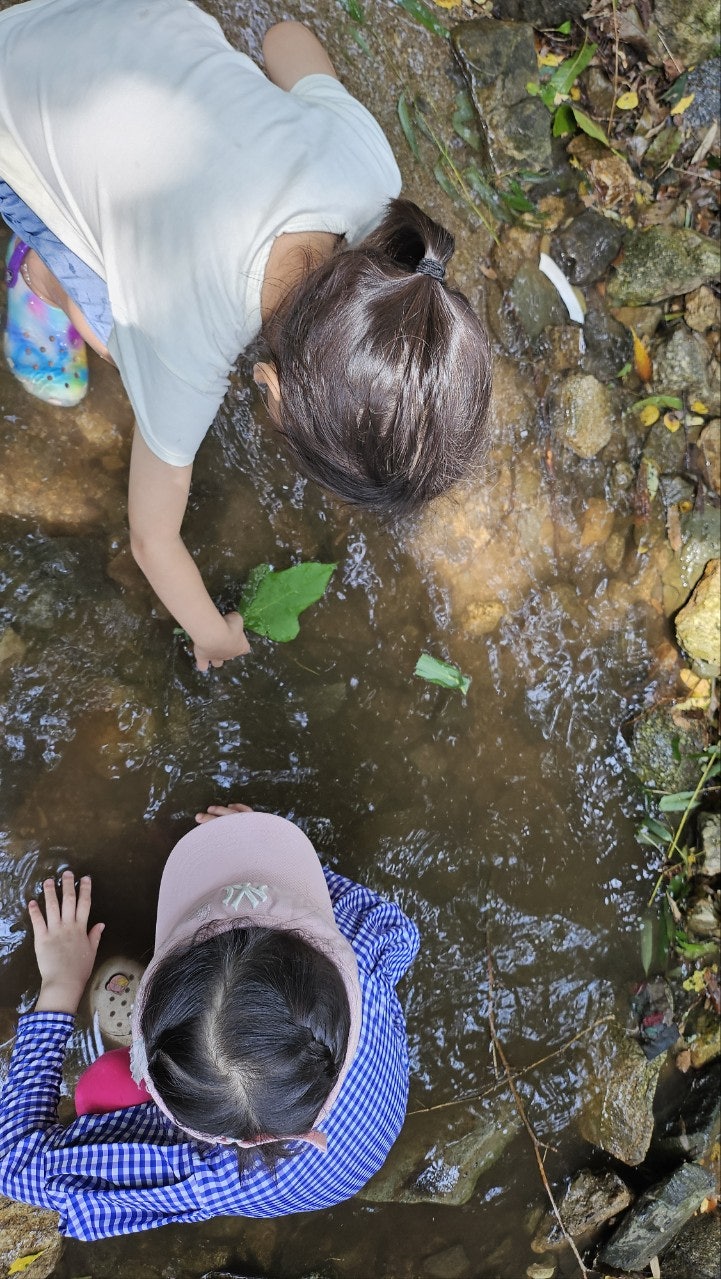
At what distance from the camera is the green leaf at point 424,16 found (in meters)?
2.26

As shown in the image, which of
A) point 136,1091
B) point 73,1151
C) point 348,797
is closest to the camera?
point 73,1151

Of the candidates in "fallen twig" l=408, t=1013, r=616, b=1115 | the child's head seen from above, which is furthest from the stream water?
the child's head seen from above

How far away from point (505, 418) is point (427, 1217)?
222cm

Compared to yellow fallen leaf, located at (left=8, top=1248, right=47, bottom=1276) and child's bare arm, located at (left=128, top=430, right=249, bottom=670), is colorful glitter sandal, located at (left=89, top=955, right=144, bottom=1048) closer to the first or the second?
yellow fallen leaf, located at (left=8, top=1248, right=47, bottom=1276)

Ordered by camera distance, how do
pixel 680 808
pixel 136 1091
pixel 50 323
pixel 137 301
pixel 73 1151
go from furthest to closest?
pixel 680 808 < pixel 50 323 < pixel 136 1091 < pixel 73 1151 < pixel 137 301

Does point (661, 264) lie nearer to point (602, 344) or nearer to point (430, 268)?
point (602, 344)

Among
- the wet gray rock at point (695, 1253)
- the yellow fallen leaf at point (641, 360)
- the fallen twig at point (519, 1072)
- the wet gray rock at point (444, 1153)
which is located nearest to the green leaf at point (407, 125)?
the yellow fallen leaf at point (641, 360)

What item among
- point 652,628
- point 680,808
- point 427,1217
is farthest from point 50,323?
point 427,1217

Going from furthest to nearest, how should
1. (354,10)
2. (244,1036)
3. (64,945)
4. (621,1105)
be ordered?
(621,1105) < (354,10) < (64,945) < (244,1036)

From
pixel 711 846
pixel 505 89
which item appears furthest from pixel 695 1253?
pixel 505 89

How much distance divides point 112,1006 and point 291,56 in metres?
2.06

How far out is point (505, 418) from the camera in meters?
2.39

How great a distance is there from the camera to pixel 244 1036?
4.35ft

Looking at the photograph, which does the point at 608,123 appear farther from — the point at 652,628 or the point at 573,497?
the point at 652,628
